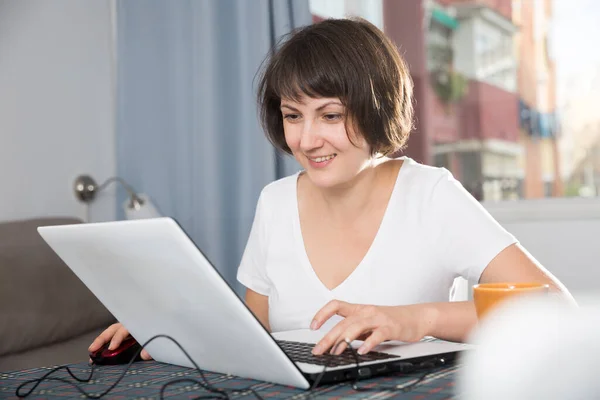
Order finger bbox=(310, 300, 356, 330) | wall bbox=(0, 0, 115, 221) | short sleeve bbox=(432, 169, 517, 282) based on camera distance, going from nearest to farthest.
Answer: finger bbox=(310, 300, 356, 330), short sleeve bbox=(432, 169, 517, 282), wall bbox=(0, 0, 115, 221)

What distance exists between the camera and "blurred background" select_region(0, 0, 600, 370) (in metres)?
2.56

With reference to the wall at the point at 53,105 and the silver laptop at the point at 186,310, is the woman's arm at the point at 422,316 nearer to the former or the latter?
the silver laptop at the point at 186,310

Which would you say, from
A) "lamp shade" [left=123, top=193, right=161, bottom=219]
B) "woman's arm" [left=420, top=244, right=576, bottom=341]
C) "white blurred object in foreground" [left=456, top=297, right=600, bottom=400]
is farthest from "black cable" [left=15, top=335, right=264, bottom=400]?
"lamp shade" [left=123, top=193, right=161, bottom=219]

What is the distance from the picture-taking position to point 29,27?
259 centimetres

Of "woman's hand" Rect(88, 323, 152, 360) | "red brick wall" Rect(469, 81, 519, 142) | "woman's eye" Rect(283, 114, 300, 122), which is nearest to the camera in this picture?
"woman's hand" Rect(88, 323, 152, 360)

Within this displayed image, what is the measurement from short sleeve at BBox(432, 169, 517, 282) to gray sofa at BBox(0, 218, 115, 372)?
1013mm

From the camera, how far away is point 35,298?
2.08 metres

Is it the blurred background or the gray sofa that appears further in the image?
the blurred background

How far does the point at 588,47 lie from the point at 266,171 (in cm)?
113

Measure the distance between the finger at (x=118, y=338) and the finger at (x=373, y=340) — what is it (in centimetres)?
38

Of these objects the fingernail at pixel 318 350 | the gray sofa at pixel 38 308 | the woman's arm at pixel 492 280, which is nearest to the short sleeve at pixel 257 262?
the woman's arm at pixel 492 280

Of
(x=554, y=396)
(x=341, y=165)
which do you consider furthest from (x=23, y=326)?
(x=554, y=396)

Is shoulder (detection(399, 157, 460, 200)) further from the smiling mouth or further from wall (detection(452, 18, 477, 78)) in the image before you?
wall (detection(452, 18, 477, 78))

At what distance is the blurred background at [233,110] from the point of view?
2.56m
